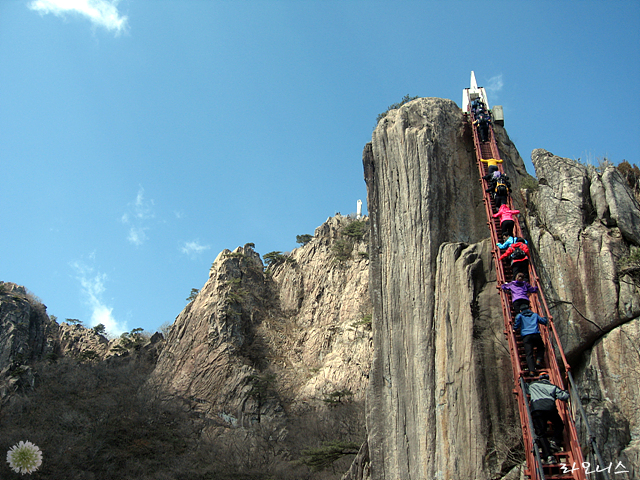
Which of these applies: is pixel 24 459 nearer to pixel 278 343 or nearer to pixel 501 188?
pixel 501 188

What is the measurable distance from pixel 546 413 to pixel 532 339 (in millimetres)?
2057

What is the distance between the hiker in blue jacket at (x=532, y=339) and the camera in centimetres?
1134

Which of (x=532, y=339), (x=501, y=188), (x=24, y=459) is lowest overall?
(x=24, y=459)

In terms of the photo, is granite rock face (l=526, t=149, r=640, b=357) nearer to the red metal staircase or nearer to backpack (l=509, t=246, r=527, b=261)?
the red metal staircase

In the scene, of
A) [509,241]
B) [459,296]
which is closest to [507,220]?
[509,241]

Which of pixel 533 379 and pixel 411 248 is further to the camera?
pixel 411 248

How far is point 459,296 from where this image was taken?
49.1 ft

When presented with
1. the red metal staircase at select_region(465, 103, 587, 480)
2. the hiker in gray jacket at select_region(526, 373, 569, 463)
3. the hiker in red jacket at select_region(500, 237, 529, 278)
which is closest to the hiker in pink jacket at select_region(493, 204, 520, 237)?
the red metal staircase at select_region(465, 103, 587, 480)

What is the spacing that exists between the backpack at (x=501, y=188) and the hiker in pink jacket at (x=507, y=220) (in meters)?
0.77

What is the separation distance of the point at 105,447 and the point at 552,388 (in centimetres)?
2716

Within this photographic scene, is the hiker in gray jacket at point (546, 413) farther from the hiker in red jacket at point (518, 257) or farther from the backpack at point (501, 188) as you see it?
the backpack at point (501, 188)

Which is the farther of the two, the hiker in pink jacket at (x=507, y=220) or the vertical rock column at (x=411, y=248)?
the hiker in pink jacket at (x=507, y=220)

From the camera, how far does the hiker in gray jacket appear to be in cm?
957

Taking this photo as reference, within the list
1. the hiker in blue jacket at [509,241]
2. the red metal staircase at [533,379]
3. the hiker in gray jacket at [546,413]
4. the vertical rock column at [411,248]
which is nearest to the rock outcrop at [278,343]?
the vertical rock column at [411,248]
